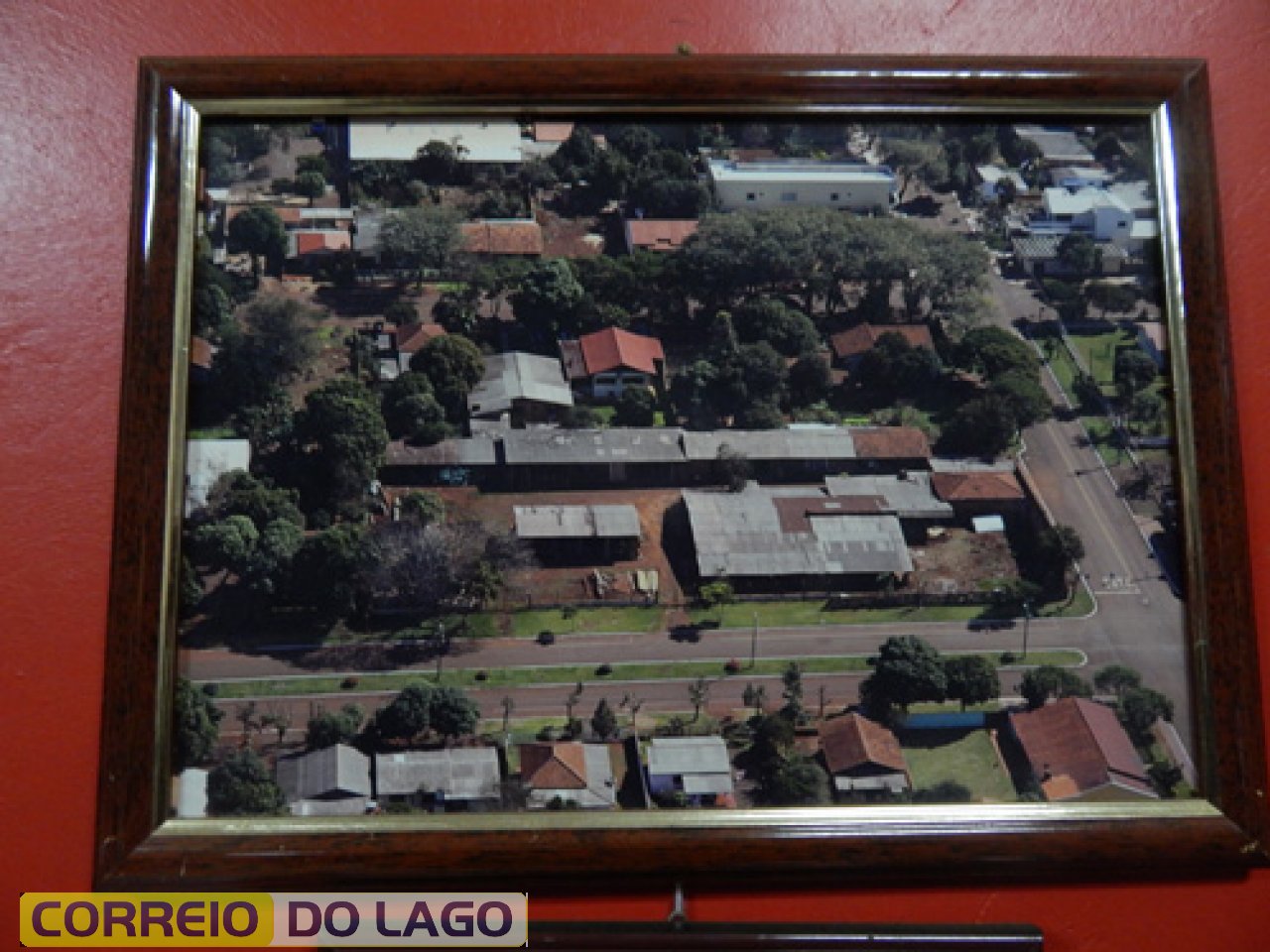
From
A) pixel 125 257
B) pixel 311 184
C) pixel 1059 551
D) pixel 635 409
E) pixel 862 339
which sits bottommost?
pixel 1059 551

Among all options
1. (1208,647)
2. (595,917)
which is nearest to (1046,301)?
(1208,647)

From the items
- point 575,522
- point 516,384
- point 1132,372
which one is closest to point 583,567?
point 575,522

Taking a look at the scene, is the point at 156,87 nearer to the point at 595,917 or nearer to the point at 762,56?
the point at 762,56

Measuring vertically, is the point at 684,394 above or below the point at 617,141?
below

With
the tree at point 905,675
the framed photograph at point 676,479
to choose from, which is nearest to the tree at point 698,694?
the framed photograph at point 676,479

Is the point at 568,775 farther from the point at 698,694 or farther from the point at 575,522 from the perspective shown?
the point at 575,522
